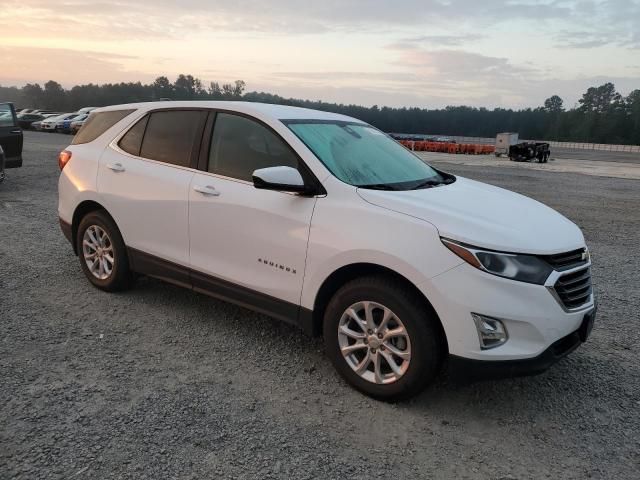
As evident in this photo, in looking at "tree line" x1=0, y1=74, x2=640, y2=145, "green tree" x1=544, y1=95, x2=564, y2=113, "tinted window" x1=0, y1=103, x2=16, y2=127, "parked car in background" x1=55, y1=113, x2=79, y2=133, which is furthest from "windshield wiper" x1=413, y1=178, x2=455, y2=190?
"green tree" x1=544, y1=95, x2=564, y2=113

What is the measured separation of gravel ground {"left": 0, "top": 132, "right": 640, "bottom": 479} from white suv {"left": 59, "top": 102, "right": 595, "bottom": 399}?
0.33m

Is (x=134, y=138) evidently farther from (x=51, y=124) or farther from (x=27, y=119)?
(x=27, y=119)

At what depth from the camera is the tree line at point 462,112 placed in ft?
301

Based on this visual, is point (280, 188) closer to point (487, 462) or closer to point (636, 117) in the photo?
point (487, 462)

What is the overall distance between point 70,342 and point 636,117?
123 meters

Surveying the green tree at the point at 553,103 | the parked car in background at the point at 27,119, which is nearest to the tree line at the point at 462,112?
the green tree at the point at 553,103

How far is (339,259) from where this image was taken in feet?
10.7

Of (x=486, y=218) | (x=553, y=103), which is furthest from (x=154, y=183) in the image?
(x=553, y=103)

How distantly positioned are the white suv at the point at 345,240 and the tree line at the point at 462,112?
72793 mm

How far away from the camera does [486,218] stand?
320cm

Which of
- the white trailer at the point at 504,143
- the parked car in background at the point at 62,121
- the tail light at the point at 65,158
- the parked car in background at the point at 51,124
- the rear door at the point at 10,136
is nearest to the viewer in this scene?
the tail light at the point at 65,158

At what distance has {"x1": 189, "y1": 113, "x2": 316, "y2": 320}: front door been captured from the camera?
3525mm

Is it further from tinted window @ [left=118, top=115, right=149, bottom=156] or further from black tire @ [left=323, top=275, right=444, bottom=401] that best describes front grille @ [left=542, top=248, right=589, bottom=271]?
tinted window @ [left=118, top=115, right=149, bottom=156]

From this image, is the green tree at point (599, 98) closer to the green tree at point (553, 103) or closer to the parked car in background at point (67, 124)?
the green tree at point (553, 103)
